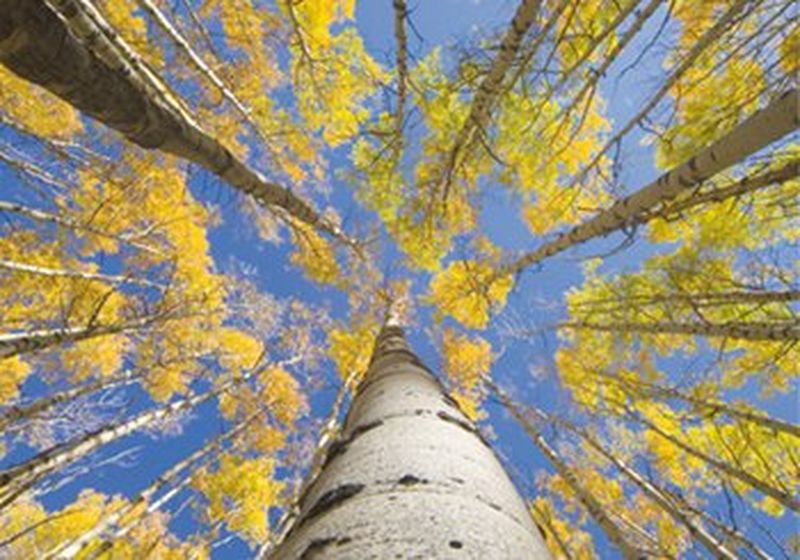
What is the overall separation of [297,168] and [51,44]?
303 inches

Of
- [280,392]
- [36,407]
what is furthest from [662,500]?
[280,392]

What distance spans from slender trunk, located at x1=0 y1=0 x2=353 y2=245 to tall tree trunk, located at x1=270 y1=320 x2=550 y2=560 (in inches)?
42.2

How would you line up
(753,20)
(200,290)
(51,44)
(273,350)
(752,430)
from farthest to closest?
(273,350) → (200,290) → (752,430) → (753,20) → (51,44)

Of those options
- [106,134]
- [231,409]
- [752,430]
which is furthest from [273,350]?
[752,430]

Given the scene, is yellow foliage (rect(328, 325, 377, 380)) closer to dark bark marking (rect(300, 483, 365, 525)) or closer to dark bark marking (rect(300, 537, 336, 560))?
dark bark marking (rect(300, 483, 365, 525))

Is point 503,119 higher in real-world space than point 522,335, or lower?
higher

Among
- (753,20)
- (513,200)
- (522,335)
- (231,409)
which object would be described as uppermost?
(753,20)

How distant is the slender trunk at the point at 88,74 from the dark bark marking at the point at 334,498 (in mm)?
1062

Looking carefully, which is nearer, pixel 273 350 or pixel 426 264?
pixel 426 264

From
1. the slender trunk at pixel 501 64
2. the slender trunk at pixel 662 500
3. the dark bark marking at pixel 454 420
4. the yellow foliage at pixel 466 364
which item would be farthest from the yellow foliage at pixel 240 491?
the dark bark marking at pixel 454 420

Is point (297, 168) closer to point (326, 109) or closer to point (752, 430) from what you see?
point (326, 109)

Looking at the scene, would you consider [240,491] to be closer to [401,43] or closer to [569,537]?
[569,537]

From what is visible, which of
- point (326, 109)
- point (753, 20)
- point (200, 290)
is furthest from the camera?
point (200, 290)

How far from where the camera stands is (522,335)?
7.14m
